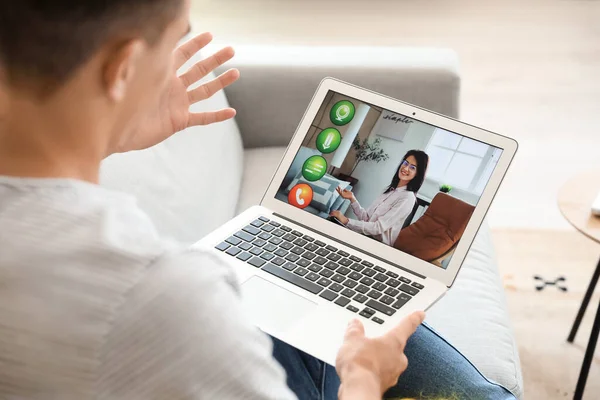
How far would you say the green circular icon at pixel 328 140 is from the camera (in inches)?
51.6

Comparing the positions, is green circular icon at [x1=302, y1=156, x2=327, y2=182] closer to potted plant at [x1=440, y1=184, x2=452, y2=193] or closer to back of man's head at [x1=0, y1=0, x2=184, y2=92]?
potted plant at [x1=440, y1=184, x2=452, y2=193]

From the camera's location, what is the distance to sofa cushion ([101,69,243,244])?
125 centimetres

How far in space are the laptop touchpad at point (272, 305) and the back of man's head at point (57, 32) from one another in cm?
58

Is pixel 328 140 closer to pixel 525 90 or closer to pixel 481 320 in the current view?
pixel 481 320

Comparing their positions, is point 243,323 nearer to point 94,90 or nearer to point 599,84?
point 94,90

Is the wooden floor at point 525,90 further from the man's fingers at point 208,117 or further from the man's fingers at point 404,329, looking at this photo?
the man's fingers at point 208,117

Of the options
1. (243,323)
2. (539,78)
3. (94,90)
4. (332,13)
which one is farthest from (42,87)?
(332,13)

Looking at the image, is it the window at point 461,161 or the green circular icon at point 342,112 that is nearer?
the window at point 461,161

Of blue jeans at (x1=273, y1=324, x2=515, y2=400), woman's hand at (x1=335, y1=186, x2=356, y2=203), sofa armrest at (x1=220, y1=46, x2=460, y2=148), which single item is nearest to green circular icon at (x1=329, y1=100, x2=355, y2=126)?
woman's hand at (x1=335, y1=186, x2=356, y2=203)

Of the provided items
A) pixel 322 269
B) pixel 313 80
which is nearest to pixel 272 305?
pixel 322 269

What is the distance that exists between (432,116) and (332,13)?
253cm

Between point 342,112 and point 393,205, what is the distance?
0.67 ft

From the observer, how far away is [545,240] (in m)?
2.16

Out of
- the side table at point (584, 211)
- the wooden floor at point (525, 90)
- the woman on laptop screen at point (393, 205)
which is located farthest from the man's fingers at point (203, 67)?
the wooden floor at point (525, 90)
